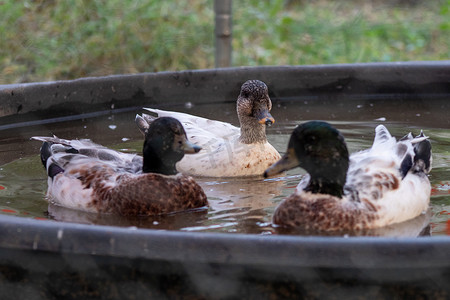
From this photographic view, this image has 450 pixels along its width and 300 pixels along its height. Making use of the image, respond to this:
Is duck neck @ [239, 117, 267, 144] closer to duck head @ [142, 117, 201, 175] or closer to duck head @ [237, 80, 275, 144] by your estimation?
duck head @ [237, 80, 275, 144]

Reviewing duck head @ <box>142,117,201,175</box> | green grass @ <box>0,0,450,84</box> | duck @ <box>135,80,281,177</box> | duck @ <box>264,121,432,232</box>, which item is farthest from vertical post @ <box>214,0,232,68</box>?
duck @ <box>264,121,432,232</box>

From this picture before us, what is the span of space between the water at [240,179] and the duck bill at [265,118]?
1.25 ft

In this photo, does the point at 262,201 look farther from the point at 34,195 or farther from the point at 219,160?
the point at 34,195

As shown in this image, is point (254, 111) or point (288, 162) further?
point (254, 111)

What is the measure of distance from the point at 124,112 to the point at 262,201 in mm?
2153

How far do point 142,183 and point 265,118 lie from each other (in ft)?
4.40

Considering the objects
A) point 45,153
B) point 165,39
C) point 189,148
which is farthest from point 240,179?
point 165,39

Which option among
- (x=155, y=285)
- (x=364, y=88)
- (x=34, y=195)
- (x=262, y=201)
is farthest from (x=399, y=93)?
(x=155, y=285)

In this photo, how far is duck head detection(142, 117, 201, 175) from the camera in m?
4.43

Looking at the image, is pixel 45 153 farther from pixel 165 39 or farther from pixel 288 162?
pixel 165 39

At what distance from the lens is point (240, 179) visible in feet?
17.3

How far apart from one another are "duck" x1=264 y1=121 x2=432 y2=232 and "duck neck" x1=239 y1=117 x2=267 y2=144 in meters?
1.39

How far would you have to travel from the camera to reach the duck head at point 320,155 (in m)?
3.95

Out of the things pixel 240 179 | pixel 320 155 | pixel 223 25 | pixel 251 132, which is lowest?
pixel 240 179
